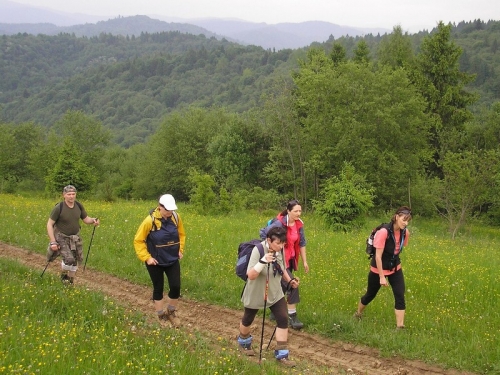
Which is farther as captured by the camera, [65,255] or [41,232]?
[41,232]

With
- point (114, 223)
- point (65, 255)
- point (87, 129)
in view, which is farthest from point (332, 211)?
point (87, 129)

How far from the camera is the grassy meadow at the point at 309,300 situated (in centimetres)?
577

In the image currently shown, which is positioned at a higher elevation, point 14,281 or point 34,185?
point 14,281

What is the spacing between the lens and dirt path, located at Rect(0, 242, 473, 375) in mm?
6816

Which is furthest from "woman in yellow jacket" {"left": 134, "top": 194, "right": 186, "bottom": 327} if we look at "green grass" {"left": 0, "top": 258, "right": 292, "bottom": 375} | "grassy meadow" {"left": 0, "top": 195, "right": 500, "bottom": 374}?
"grassy meadow" {"left": 0, "top": 195, "right": 500, "bottom": 374}

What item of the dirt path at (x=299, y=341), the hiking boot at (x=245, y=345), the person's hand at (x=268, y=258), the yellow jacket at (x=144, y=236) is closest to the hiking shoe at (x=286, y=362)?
the dirt path at (x=299, y=341)

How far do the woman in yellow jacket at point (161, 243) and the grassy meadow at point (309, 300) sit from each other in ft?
2.85

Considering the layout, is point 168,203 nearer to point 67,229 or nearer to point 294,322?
point 67,229

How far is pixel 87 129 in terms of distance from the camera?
6122 cm

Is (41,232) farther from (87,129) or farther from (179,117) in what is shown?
(87,129)

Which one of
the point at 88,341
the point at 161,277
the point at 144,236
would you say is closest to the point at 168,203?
the point at 144,236

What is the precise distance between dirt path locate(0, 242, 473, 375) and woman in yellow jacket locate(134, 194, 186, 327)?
2.47 ft

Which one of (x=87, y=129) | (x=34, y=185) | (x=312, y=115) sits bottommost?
(x=34, y=185)

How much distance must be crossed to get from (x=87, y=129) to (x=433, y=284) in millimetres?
57670
